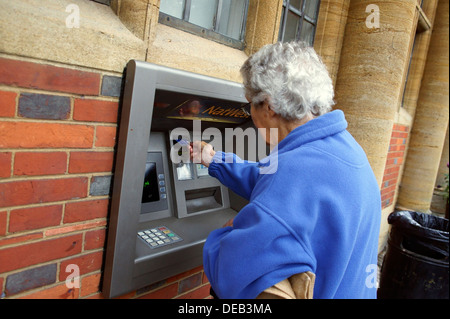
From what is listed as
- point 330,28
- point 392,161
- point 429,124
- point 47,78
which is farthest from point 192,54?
point 429,124

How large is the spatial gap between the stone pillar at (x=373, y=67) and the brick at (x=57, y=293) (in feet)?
8.63

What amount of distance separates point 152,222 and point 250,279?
88 cm

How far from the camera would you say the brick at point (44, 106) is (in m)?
1.07

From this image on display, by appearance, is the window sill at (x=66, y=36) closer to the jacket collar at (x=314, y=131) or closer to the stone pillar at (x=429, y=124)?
the jacket collar at (x=314, y=131)

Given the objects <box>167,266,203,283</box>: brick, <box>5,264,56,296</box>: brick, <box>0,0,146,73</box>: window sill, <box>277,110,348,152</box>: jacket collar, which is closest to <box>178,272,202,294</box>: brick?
<box>167,266,203,283</box>: brick

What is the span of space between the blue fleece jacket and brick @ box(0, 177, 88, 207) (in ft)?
1.85

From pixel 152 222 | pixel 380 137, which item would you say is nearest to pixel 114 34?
pixel 152 222

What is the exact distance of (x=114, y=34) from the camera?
1.23m

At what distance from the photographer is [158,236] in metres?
1.58

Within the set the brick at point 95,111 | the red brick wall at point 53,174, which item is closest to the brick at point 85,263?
the red brick wall at point 53,174

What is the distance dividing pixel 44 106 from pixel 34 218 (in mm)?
409

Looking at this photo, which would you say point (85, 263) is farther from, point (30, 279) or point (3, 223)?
point (3, 223)

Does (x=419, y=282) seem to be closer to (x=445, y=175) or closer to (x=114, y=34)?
(x=114, y=34)

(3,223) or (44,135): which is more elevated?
(44,135)
